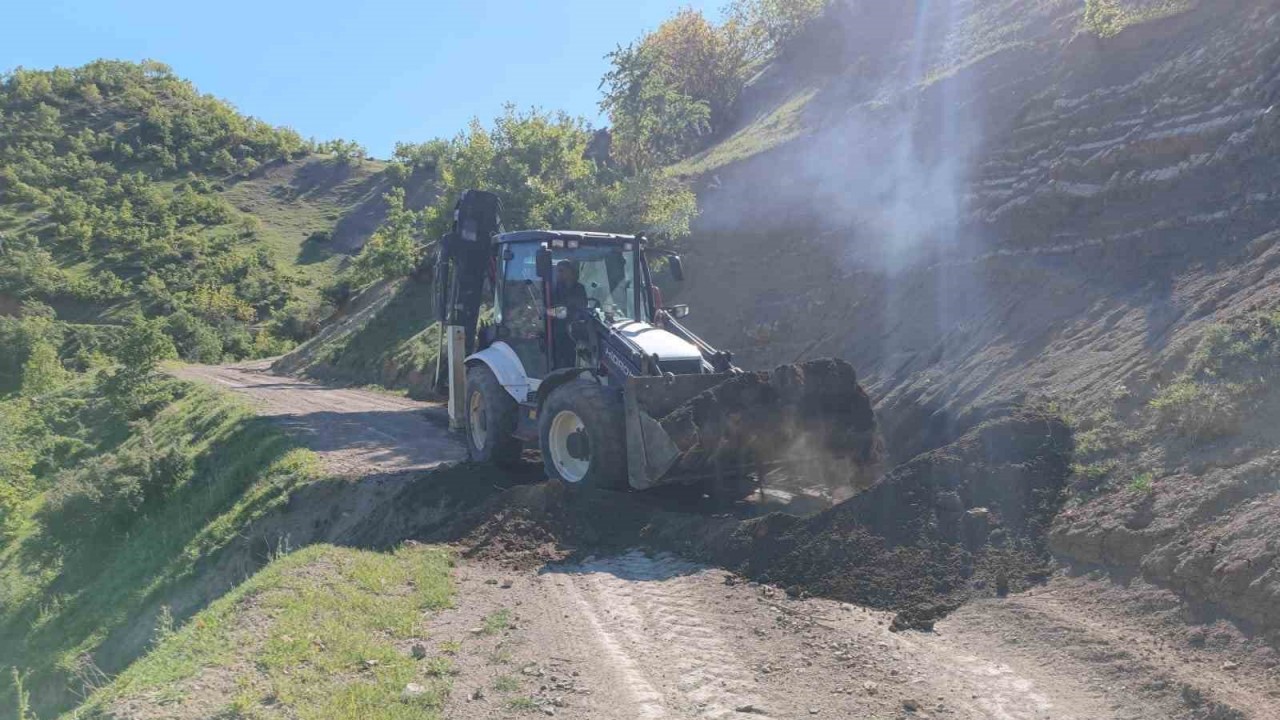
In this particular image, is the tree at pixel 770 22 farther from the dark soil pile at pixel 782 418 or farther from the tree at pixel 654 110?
the dark soil pile at pixel 782 418

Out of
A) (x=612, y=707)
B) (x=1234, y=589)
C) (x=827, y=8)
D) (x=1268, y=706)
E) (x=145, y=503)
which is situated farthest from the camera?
(x=827, y=8)

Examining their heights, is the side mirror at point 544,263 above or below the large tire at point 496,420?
above

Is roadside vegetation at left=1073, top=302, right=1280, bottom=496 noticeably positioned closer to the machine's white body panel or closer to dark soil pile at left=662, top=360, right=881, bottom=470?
dark soil pile at left=662, top=360, right=881, bottom=470

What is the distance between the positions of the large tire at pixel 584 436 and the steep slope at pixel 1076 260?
4.06 metres

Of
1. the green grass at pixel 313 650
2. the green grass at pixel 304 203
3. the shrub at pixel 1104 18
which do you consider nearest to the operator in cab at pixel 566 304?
the green grass at pixel 313 650

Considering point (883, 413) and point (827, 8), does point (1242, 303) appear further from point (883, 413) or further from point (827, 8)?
point (827, 8)

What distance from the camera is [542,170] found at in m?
27.2

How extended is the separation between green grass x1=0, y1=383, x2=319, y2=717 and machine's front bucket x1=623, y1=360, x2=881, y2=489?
253 inches

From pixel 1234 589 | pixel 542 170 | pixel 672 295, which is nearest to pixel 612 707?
pixel 1234 589

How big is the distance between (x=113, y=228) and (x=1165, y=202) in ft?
236

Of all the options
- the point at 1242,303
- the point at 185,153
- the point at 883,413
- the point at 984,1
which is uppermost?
the point at 185,153

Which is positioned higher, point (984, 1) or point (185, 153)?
point (185, 153)

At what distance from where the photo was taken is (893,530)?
7.37m

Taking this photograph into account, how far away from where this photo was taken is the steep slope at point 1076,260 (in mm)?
6891
